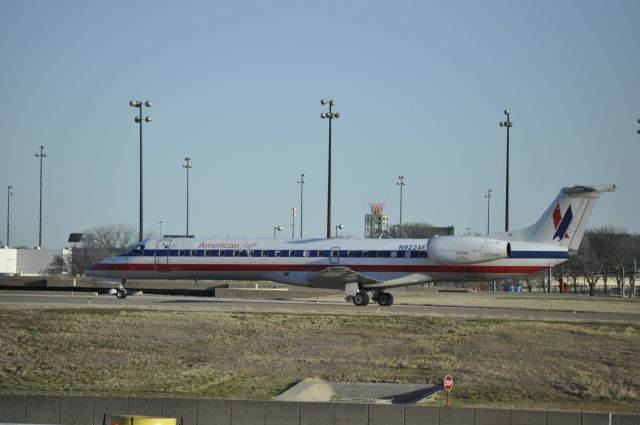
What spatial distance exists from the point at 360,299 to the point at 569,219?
11146mm

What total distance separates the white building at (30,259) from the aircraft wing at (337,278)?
86898 millimetres

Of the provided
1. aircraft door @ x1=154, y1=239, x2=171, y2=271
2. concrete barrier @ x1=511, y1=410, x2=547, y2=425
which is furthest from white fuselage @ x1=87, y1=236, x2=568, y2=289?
concrete barrier @ x1=511, y1=410, x2=547, y2=425

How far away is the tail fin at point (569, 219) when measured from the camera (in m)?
47.4

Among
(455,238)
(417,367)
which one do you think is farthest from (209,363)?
(455,238)

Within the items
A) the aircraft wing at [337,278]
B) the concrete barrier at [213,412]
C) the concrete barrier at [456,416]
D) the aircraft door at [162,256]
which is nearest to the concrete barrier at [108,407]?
the concrete barrier at [213,412]

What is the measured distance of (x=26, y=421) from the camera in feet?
80.4

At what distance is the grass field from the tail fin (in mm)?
7663

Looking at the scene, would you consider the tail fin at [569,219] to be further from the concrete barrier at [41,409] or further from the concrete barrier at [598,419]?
the concrete barrier at [41,409]

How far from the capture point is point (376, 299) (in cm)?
5128

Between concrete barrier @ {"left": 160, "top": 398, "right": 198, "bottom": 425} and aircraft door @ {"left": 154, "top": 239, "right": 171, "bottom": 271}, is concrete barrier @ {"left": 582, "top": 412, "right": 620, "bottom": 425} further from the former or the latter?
aircraft door @ {"left": 154, "top": 239, "right": 171, "bottom": 271}

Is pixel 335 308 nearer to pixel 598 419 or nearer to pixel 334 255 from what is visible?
pixel 334 255

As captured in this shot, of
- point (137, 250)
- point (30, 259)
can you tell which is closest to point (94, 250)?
point (30, 259)

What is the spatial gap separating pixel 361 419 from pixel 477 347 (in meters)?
14.3

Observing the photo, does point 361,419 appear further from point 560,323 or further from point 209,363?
point 560,323
